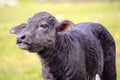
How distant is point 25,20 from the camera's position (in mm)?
29047

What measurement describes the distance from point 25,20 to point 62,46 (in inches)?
749

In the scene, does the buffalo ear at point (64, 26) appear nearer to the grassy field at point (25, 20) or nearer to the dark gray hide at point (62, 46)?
the dark gray hide at point (62, 46)

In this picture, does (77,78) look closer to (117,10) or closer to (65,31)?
(65,31)

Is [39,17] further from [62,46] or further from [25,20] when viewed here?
[25,20]

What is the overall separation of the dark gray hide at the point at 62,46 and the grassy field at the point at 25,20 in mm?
4359

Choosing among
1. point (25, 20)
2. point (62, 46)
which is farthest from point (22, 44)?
point (25, 20)

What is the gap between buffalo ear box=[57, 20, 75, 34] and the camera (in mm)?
9797

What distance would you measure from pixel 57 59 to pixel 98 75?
1.82 metres

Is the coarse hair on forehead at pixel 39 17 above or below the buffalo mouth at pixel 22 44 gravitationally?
above

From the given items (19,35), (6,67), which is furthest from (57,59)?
(6,67)

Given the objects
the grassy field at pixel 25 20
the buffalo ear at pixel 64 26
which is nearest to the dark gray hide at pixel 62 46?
the buffalo ear at pixel 64 26

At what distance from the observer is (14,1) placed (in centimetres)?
Result: 3750

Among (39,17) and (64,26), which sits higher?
(39,17)

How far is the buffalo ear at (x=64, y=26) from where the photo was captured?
→ 9.80 metres
